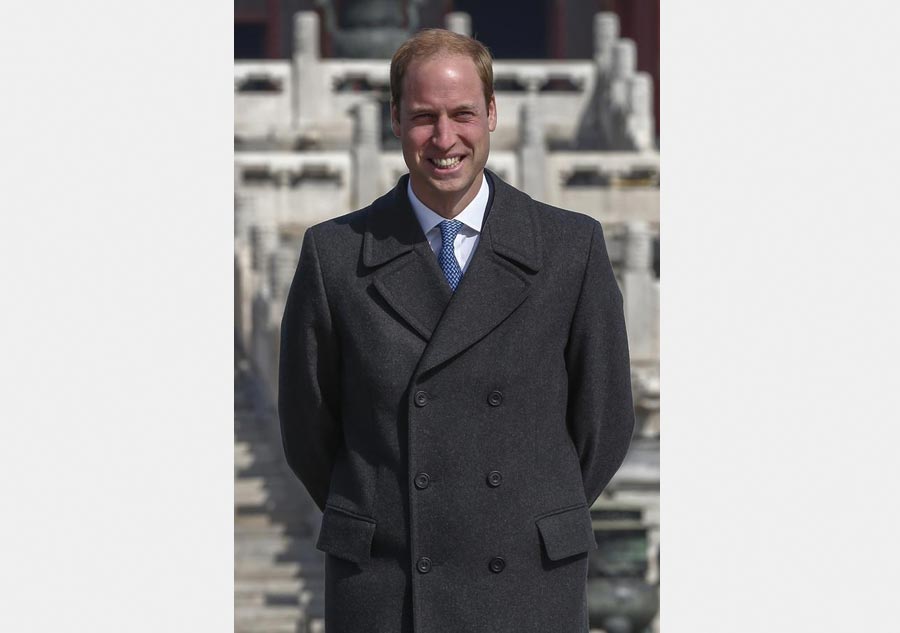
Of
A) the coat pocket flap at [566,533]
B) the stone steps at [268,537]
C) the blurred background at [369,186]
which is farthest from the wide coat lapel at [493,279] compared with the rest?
the stone steps at [268,537]

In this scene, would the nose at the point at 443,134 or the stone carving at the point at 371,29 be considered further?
the stone carving at the point at 371,29

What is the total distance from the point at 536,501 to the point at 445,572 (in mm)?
194

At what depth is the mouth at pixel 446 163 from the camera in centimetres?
241

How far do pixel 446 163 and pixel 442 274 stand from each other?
193mm

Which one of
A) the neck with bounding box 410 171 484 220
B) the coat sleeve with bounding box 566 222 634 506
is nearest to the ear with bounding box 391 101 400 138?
the neck with bounding box 410 171 484 220

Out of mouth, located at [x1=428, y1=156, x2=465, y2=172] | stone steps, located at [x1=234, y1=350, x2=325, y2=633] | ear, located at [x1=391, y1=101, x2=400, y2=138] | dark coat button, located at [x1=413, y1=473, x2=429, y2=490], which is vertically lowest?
stone steps, located at [x1=234, y1=350, x2=325, y2=633]

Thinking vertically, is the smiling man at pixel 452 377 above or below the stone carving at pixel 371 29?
below

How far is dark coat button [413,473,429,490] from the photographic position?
2.41 metres

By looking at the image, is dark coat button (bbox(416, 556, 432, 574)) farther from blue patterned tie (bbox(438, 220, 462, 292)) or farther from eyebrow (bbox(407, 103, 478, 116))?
eyebrow (bbox(407, 103, 478, 116))

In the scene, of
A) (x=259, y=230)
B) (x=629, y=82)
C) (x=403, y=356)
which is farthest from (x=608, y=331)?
(x=629, y=82)

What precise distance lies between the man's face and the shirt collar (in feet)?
0.20

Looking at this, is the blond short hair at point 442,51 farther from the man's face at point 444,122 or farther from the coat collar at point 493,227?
the coat collar at point 493,227

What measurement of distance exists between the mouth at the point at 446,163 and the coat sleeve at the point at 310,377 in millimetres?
282

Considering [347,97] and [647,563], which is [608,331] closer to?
[647,563]
